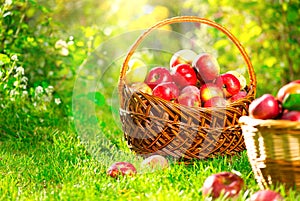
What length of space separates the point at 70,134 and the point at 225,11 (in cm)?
314

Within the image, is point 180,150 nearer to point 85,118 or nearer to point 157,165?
point 157,165

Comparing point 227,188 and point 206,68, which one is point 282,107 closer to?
point 227,188

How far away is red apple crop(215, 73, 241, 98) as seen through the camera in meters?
2.76

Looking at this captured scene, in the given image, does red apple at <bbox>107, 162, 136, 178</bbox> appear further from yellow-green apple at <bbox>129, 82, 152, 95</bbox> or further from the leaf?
the leaf

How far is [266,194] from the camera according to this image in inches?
74.3

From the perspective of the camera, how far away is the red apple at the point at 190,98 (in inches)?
102

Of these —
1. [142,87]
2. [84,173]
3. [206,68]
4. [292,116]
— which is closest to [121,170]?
[84,173]

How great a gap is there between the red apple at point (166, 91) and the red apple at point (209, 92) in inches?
5.4

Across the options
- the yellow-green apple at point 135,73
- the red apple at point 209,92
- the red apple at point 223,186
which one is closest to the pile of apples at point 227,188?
the red apple at point 223,186

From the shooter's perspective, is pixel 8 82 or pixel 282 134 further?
pixel 8 82

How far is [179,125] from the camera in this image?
2.54 metres

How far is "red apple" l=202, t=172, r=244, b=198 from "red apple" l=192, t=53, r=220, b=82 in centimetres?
84

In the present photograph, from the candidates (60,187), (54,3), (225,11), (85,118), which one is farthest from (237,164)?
(225,11)

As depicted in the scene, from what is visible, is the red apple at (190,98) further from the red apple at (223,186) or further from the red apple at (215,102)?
the red apple at (223,186)
